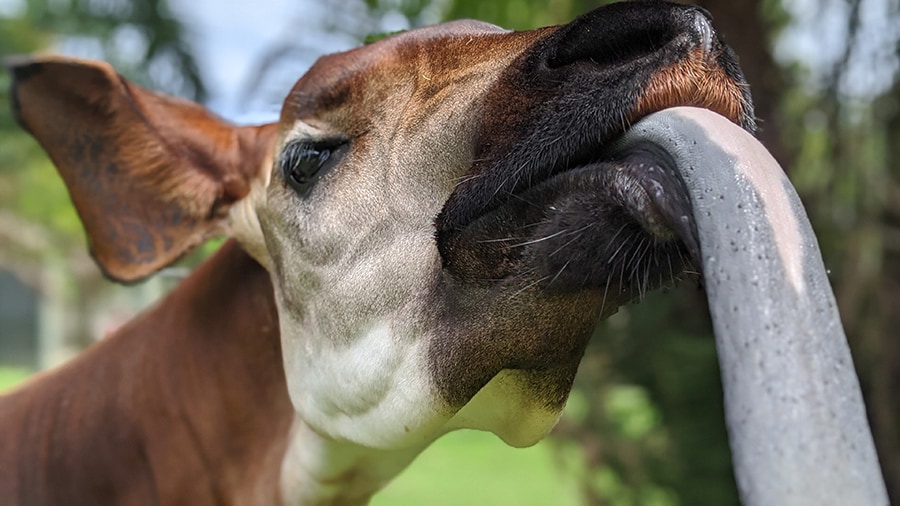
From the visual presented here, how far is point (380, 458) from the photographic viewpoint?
1.75 metres

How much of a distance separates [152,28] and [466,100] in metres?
5.14

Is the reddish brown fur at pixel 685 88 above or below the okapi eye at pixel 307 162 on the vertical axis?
above

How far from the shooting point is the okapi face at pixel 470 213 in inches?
43.9

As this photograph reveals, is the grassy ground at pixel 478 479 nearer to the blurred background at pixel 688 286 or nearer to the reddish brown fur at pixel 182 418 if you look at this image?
the blurred background at pixel 688 286

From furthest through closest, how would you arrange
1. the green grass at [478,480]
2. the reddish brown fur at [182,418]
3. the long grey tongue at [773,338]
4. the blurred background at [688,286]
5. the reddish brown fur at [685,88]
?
the green grass at [478,480] → the blurred background at [688,286] → the reddish brown fur at [182,418] → the reddish brown fur at [685,88] → the long grey tongue at [773,338]

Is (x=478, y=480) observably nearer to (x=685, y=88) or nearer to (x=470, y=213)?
(x=470, y=213)

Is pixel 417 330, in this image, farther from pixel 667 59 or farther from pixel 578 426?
pixel 578 426

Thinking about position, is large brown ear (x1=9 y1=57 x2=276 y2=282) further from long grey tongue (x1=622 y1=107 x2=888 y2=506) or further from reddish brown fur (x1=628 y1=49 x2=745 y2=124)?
long grey tongue (x1=622 y1=107 x2=888 y2=506)

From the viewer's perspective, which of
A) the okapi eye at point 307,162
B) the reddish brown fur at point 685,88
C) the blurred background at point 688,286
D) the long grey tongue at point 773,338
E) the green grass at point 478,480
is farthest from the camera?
the green grass at point 478,480

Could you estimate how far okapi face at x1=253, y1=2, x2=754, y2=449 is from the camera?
1116 millimetres

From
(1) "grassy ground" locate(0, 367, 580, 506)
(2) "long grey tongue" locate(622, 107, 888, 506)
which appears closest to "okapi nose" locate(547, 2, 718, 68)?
(2) "long grey tongue" locate(622, 107, 888, 506)

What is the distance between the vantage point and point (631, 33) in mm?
1129

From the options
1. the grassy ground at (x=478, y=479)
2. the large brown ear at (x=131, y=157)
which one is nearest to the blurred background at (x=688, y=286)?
the large brown ear at (x=131, y=157)

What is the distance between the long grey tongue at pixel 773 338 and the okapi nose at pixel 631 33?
6.5 inches
